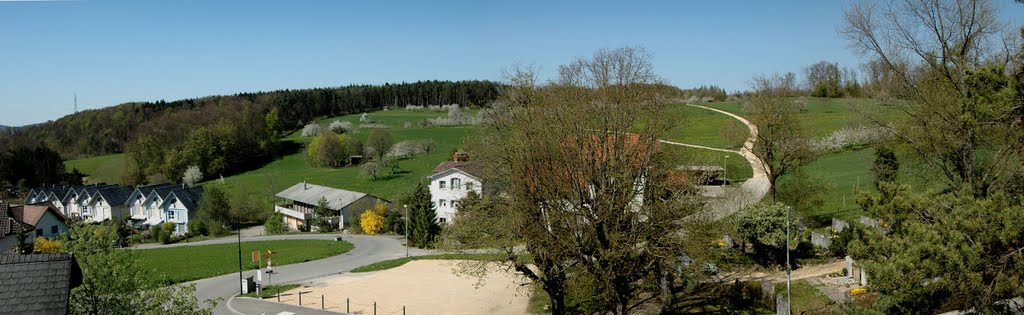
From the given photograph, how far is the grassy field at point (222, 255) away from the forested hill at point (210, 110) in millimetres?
62524

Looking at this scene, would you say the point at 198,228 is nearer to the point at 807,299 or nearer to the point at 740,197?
the point at 740,197

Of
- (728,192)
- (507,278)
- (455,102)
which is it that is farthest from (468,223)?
(455,102)

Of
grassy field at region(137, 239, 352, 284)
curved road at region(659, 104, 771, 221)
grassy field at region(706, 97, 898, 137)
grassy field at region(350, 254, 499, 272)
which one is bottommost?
grassy field at region(137, 239, 352, 284)

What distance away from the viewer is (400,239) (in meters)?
53.8

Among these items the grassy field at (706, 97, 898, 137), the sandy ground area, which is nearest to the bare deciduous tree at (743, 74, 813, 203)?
the grassy field at (706, 97, 898, 137)

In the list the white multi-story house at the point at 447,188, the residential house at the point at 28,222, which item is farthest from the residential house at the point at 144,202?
the white multi-story house at the point at 447,188

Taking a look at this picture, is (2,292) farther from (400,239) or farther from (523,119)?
(400,239)

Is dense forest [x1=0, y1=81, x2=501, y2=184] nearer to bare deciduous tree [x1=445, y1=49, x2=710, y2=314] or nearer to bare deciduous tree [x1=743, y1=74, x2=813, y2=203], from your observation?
bare deciduous tree [x1=743, y1=74, x2=813, y2=203]

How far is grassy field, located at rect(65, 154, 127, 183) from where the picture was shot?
104744 mm

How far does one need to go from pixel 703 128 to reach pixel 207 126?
7905 centimetres

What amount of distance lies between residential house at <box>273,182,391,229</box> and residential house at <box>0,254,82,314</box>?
51.1m

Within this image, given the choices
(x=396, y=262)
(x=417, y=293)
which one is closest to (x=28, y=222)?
(x=396, y=262)

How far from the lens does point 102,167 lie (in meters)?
113

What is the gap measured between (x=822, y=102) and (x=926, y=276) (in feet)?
267
